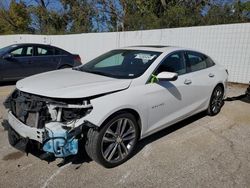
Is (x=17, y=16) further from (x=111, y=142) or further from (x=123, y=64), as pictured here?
(x=111, y=142)

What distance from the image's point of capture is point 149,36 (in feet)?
40.1

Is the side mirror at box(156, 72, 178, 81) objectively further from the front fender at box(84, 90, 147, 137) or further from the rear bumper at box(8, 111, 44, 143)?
the rear bumper at box(8, 111, 44, 143)

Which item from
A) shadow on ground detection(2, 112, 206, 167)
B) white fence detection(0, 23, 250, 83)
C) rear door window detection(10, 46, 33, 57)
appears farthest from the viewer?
white fence detection(0, 23, 250, 83)

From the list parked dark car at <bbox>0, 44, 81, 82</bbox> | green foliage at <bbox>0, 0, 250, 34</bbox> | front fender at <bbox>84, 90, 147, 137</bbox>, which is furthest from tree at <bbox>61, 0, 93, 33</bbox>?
front fender at <bbox>84, 90, 147, 137</bbox>

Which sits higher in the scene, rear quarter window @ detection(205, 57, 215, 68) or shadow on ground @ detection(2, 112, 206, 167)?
rear quarter window @ detection(205, 57, 215, 68)

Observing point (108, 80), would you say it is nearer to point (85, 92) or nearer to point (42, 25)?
point (85, 92)

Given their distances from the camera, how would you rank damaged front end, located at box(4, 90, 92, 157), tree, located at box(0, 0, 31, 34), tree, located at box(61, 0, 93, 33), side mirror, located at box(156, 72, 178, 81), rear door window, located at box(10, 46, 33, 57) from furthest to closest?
tree, located at box(0, 0, 31, 34)
tree, located at box(61, 0, 93, 33)
rear door window, located at box(10, 46, 33, 57)
side mirror, located at box(156, 72, 178, 81)
damaged front end, located at box(4, 90, 92, 157)

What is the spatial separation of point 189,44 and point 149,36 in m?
2.18

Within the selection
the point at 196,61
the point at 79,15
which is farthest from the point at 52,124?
the point at 79,15

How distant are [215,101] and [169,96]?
2.08 m

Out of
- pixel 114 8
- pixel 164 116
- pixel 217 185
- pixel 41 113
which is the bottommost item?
pixel 217 185

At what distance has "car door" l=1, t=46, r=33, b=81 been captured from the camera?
28.4 ft

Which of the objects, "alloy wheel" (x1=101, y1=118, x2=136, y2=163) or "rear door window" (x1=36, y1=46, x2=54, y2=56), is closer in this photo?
"alloy wheel" (x1=101, y1=118, x2=136, y2=163)

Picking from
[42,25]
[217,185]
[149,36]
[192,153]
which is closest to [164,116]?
[192,153]
